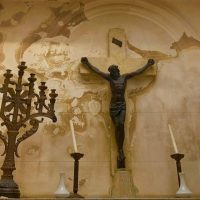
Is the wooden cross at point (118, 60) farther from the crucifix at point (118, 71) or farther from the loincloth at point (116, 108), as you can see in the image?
the loincloth at point (116, 108)

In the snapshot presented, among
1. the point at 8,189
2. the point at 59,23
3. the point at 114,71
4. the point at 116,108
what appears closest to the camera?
the point at 8,189

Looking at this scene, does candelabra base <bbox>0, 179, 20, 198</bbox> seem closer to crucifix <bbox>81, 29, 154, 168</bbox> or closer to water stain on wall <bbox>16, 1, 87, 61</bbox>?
crucifix <bbox>81, 29, 154, 168</bbox>

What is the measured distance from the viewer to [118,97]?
12.5ft

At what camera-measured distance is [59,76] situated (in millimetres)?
4180

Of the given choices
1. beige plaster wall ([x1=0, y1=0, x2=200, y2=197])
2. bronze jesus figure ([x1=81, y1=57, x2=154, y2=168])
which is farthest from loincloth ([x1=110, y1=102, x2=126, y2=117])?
beige plaster wall ([x1=0, y1=0, x2=200, y2=197])

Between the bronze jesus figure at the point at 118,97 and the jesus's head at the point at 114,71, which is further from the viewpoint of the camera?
the jesus's head at the point at 114,71

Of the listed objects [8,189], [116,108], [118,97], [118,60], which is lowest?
[8,189]

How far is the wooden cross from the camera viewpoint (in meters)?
4.17

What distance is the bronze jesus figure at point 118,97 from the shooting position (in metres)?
3.69

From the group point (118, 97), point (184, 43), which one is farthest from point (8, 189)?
point (184, 43)

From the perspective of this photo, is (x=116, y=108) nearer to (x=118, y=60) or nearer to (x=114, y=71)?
(x=114, y=71)

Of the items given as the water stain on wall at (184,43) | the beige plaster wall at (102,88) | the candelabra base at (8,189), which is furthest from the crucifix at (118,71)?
the candelabra base at (8,189)

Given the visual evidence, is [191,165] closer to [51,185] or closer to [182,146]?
[182,146]

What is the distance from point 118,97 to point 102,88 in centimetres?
39
